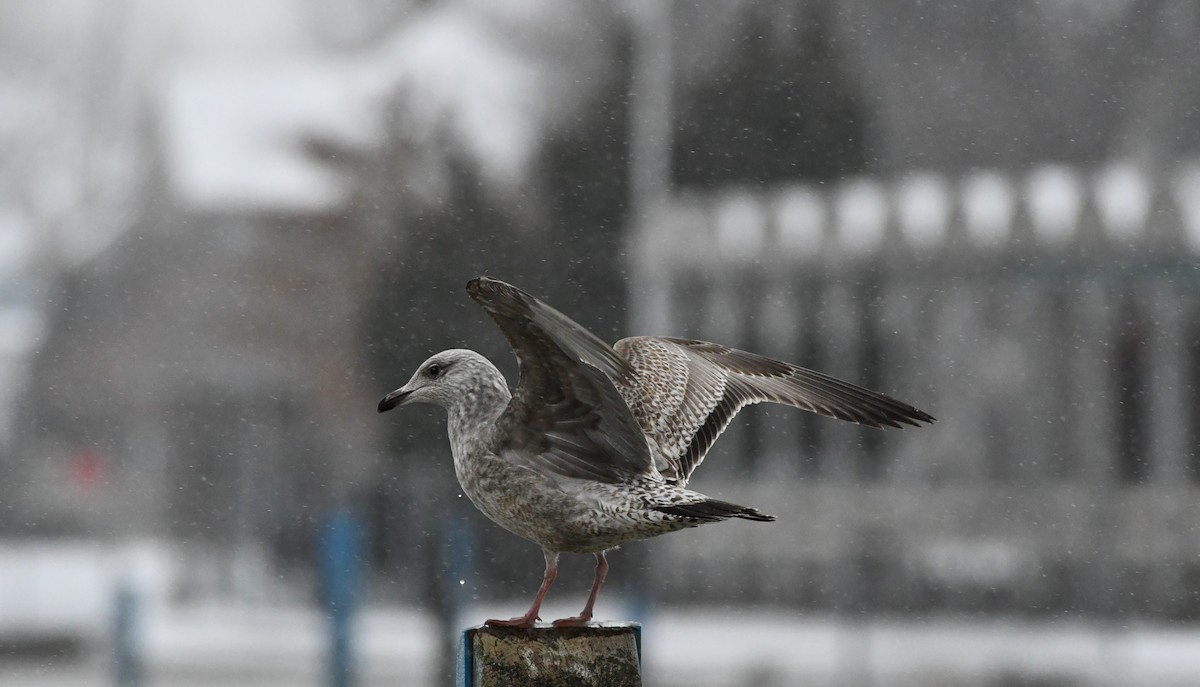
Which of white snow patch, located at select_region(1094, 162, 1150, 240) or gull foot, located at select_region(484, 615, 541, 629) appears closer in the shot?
gull foot, located at select_region(484, 615, 541, 629)

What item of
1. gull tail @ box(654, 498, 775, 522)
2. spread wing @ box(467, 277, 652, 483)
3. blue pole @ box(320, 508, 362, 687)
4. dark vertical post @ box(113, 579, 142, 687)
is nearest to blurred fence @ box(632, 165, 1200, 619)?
blue pole @ box(320, 508, 362, 687)

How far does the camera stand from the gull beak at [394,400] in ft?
5.35

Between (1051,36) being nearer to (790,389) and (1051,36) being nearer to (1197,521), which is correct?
(1197,521)

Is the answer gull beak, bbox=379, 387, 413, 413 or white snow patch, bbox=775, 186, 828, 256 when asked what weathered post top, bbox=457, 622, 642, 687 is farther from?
white snow patch, bbox=775, 186, 828, 256

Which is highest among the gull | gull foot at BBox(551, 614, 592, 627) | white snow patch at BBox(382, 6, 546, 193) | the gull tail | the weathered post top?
white snow patch at BBox(382, 6, 546, 193)

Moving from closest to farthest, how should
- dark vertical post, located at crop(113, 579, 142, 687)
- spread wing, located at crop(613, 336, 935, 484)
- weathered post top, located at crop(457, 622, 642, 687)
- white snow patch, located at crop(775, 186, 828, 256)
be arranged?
weathered post top, located at crop(457, 622, 642, 687) → spread wing, located at crop(613, 336, 935, 484) → dark vertical post, located at crop(113, 579, 142, 687) → white snow patch, located at crop(775, 186, 828, 256)

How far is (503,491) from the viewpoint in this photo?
1638mm

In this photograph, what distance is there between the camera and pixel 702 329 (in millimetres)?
5266

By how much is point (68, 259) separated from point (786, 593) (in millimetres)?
3297

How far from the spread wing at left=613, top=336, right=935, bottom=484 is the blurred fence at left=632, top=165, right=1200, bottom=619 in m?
3.26

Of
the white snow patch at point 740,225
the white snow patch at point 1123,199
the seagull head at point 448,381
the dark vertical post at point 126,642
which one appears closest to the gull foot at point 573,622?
the seagull head at point 448,381

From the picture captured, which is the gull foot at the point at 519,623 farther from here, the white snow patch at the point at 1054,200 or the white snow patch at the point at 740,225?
the white snow patch at the point at 1054,200

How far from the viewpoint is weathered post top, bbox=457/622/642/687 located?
1610 millimetres

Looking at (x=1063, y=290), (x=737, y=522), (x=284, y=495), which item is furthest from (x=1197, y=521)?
(x=284, y=495)
